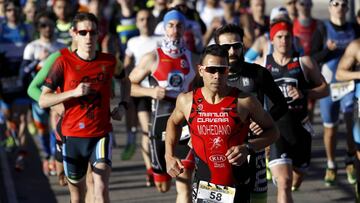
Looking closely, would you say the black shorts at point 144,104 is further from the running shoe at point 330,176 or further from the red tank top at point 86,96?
the red tank top at point 86,96

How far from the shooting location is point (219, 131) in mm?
8188

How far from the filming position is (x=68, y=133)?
10148 millimetres

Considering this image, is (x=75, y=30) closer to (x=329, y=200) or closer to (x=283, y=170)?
(x=283, y=170)

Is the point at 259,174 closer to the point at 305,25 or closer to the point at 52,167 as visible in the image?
the point at 52,167

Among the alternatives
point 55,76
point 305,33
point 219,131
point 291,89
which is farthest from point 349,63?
point 305,33

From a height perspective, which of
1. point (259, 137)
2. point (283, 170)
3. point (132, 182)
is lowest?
point (132, 182)

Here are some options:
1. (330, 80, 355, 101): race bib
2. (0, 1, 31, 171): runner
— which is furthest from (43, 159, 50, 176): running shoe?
(330, 80, 355, 101): race bib

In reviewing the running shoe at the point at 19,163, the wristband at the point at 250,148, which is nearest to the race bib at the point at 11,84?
the running shoe at the point at 19,163

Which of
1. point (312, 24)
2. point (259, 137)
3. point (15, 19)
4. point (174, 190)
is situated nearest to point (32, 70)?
point (15, 19)

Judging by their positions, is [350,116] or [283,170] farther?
[350,116]

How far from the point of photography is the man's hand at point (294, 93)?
10570 mm

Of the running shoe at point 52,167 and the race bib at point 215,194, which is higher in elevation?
the race bib at point 215,194

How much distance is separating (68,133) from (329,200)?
3344 mm

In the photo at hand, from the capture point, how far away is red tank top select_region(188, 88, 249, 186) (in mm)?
8188
